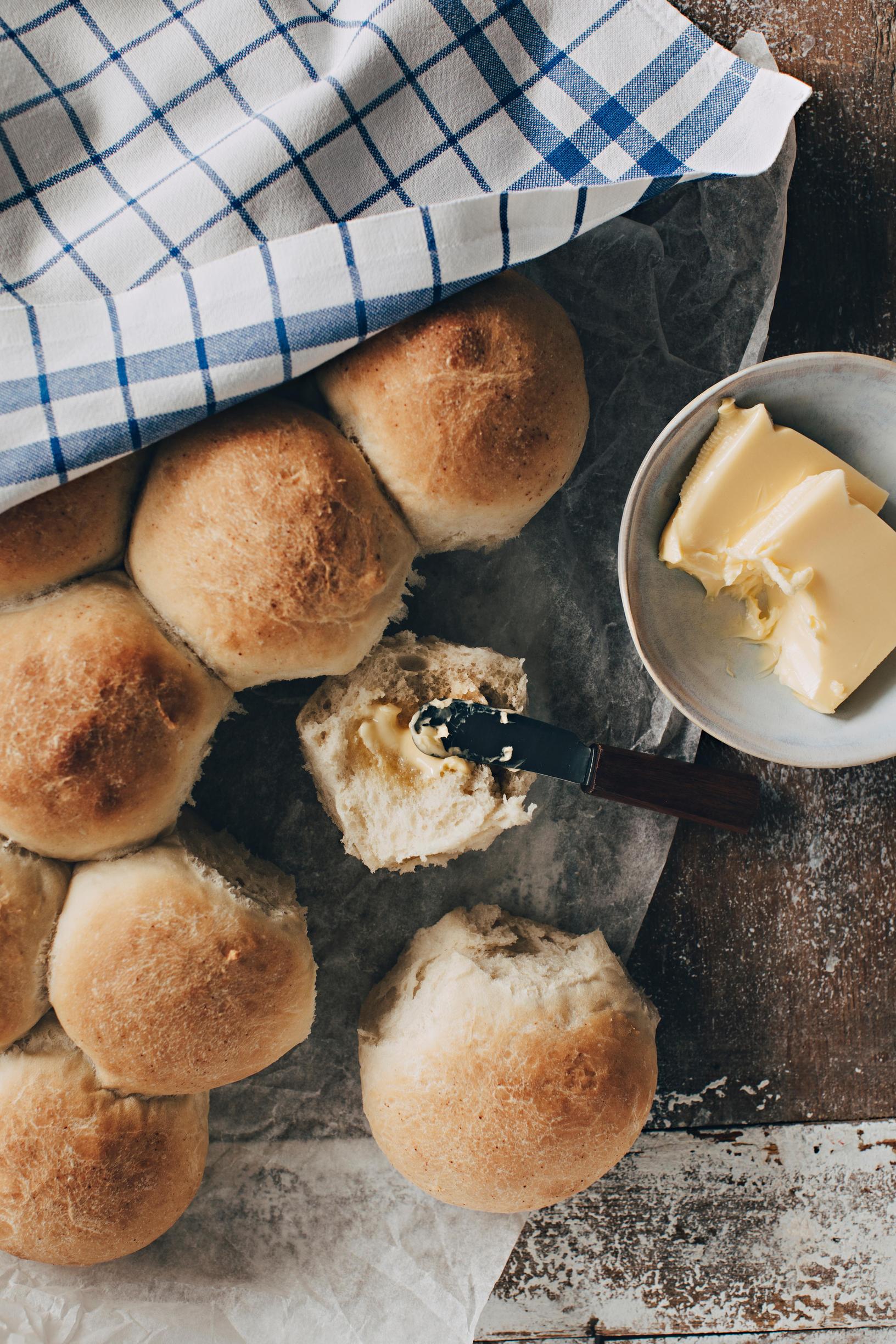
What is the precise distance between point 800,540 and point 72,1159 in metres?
1.61

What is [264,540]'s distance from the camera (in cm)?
137

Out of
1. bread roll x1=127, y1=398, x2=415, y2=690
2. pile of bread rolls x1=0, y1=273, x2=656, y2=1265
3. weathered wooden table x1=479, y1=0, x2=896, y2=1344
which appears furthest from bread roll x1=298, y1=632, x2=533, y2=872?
Answer: weathered wooden table x1=479, y1=0, x2=896, y2=1344

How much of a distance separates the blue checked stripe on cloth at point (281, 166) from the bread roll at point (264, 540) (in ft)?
0.23

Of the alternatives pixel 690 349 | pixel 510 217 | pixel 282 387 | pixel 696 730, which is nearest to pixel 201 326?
pixel 282 387

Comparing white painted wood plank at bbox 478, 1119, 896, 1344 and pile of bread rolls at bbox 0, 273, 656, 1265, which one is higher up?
pile of bread rolls at bbox 0, 273, 656, 1265

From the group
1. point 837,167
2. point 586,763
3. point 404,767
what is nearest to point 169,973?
point 404,767

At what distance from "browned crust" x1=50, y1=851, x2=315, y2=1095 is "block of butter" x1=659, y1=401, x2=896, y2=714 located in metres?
0.99

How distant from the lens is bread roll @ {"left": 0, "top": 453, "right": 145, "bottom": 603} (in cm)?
141

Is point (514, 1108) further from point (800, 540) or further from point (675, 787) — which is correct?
point (800, 540)

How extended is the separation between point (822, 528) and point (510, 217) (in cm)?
72

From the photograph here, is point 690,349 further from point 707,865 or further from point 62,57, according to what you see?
point 62,57

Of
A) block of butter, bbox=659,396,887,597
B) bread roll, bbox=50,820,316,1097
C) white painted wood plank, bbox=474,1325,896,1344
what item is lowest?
white painted wood plank, bbox=474,1325,896,1344

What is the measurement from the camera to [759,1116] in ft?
6.34

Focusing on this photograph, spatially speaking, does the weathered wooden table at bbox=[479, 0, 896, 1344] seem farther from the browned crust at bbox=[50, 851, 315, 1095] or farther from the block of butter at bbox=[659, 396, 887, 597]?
the browned crust at bbox=[50, 851, 315, 1095]
